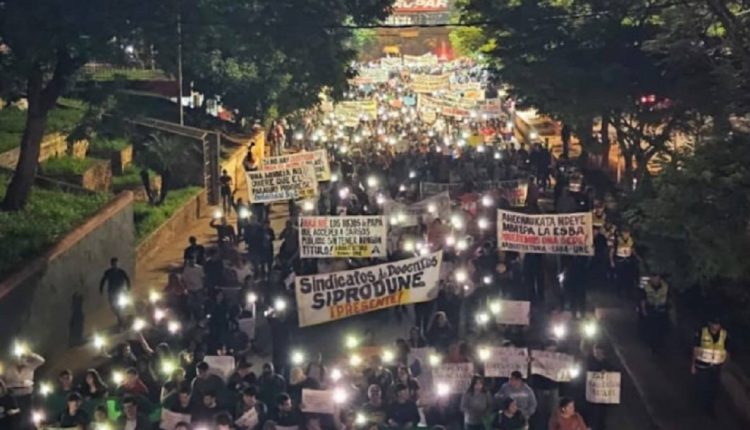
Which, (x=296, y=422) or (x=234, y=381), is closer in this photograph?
(x=296, y=422)

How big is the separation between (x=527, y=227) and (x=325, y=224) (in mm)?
3128

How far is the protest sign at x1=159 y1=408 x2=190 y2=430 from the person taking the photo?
12.9 meters

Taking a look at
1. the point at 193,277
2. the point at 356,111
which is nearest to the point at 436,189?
the point at 193,277

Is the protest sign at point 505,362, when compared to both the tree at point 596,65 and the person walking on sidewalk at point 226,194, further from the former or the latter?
the person walking on sidewalk at point 226,194

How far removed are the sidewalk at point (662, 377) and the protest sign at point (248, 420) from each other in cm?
585

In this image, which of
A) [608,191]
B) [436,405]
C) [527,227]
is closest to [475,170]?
[608,191]

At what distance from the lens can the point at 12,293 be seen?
1828cm

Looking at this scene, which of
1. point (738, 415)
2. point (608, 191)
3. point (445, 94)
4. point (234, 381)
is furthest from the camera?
point (445, 94)

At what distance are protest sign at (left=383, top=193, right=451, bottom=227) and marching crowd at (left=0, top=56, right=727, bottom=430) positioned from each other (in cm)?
8

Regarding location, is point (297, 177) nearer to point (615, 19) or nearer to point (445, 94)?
point (615, 19)

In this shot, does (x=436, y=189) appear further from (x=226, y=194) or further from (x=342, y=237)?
(x=342, y=237)

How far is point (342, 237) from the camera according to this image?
1956cm

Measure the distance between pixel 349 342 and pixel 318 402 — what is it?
8.40ft

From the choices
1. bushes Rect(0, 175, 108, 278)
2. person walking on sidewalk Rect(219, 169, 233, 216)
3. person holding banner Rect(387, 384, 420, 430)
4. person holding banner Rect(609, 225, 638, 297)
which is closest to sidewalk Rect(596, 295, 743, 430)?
person holding banner Rect(609, 225, 638, 297)
